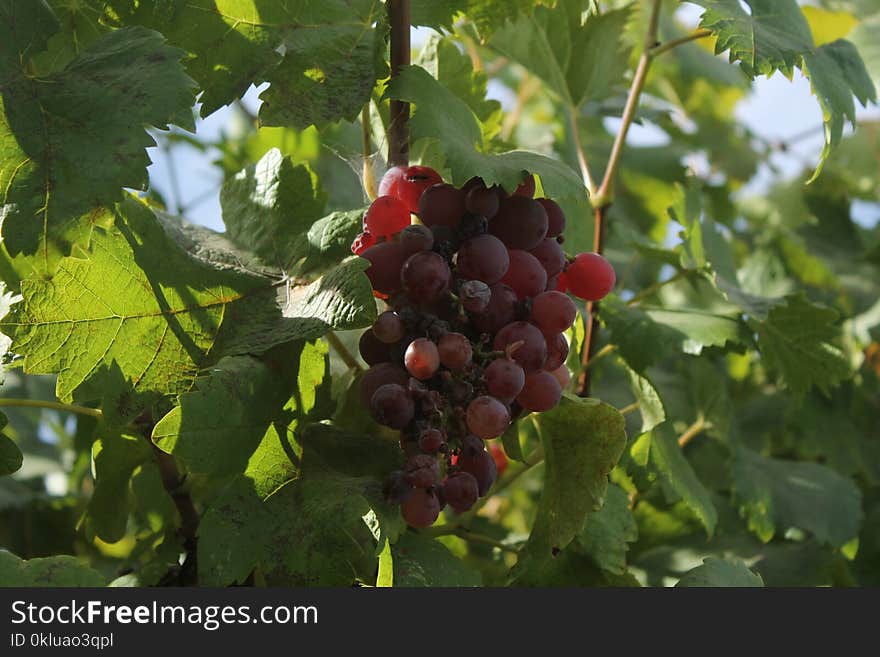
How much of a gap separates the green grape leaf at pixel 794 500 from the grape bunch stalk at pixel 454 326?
1.89 ft

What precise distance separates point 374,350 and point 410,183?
13 centimetres

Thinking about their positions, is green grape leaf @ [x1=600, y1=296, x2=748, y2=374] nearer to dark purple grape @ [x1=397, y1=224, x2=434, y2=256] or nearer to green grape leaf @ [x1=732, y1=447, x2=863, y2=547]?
green grape leaf @ [x1=732, y1=447, x2=863, y2=547]

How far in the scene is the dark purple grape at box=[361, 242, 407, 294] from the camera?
0.72 metres

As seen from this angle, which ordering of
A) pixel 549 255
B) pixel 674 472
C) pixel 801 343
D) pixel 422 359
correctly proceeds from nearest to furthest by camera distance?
pixel 422 359, pixel 549 255, pixel 674 472, pixel 801 343

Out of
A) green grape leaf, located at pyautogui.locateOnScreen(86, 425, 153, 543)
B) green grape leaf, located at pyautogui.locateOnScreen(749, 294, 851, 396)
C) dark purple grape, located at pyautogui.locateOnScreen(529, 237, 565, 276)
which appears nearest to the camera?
dark purple grape, located at pyautogui.locateOnScreen(529, 237, 565, 276)

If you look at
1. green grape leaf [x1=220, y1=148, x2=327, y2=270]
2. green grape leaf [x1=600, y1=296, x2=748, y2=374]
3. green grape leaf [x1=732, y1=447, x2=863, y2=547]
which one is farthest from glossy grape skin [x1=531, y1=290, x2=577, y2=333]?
green grape leaf [x1=732, y1=447, x2=863, y2=547]

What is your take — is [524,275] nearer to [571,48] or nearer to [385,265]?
[385,265]

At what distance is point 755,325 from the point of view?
116 cm

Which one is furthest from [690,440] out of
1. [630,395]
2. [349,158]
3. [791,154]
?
[791,154]

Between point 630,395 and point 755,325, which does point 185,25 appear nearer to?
point 755,325

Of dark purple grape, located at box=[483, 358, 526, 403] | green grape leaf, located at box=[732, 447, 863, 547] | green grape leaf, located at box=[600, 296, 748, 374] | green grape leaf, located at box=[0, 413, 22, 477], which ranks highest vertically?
dark purple grape, located at box=[483, 358, 526, 403]

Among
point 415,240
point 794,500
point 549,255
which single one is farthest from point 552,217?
point 794,500

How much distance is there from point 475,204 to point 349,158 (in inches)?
8.5

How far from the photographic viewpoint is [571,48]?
122cm
